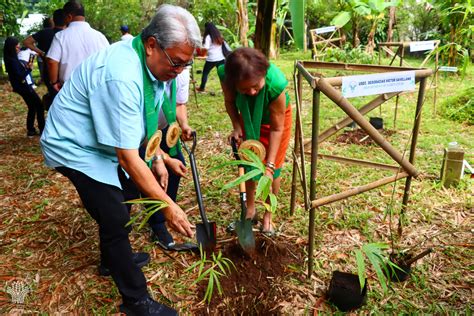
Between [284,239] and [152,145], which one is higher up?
[152,145]

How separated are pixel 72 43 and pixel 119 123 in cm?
257

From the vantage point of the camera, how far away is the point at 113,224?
5.97 feet

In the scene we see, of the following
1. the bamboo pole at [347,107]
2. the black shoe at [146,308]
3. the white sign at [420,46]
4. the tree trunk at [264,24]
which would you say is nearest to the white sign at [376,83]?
the bamboo pole at [347,107]

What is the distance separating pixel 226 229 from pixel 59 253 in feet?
4.37

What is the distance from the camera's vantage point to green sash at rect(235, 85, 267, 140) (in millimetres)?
2345

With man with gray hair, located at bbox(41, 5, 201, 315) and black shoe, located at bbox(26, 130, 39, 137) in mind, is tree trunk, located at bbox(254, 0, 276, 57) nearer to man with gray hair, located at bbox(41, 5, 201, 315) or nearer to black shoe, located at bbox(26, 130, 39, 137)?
man with gray hair, located at bbox(41, 5, 201, 315)

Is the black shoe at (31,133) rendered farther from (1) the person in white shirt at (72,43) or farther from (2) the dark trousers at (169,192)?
(2) the dark trousers at (169,192)

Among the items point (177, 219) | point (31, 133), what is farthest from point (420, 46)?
point (31, 133)

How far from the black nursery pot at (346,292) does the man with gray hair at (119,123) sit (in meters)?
1.04

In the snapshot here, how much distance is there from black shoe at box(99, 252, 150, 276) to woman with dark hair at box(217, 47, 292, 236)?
916mm

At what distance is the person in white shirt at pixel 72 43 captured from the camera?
11.8 feet

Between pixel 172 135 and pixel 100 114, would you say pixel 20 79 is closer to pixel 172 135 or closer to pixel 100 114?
pixel 172 135

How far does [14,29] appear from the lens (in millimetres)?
10305

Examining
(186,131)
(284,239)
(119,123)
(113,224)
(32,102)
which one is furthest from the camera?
(32,102)
